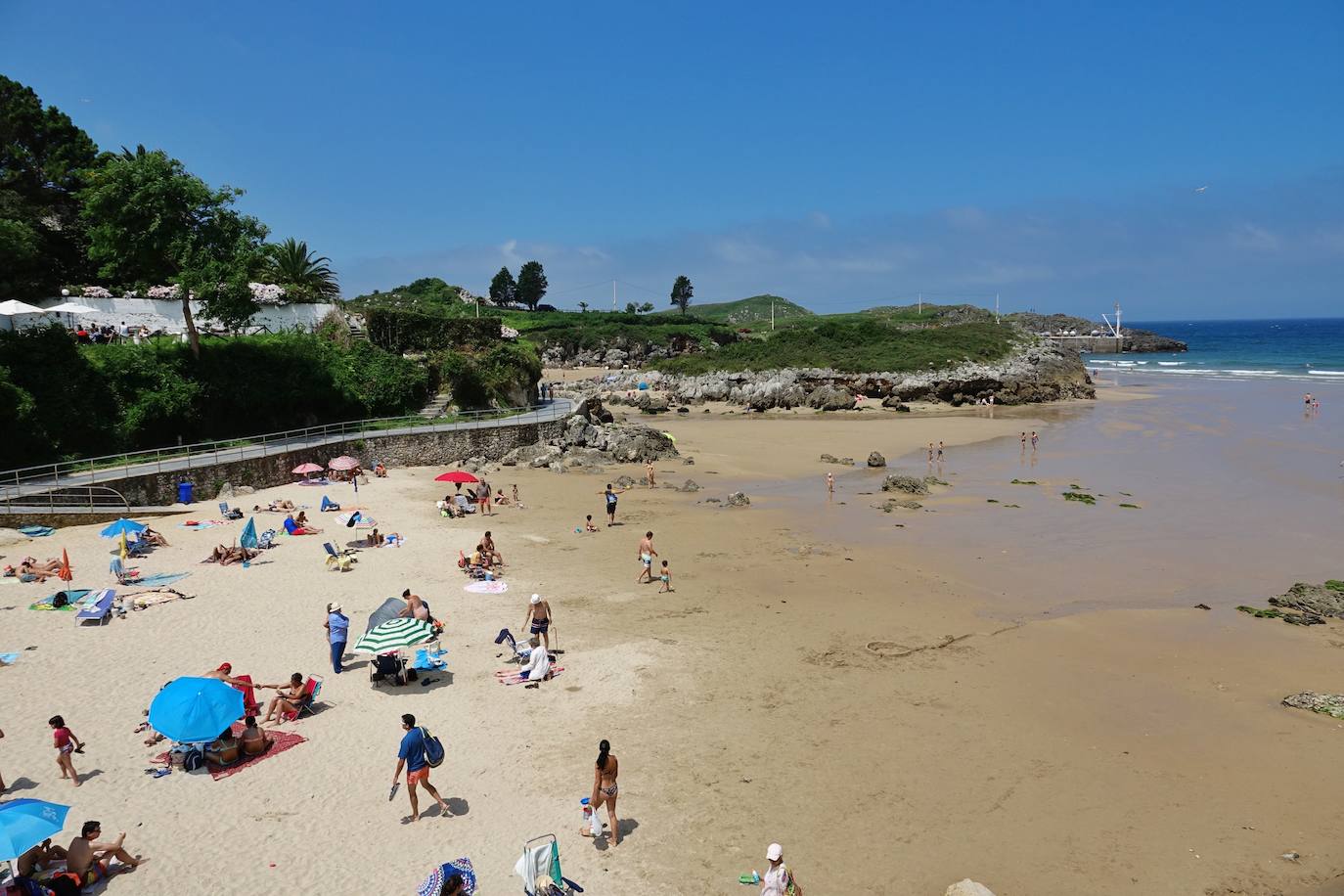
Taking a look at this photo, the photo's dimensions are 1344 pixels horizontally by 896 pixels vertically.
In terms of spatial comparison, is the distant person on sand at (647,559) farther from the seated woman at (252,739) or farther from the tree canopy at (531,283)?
the tree canopy at (531,283)

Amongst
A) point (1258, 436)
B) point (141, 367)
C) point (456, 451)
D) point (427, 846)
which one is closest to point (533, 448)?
point (456, 451)

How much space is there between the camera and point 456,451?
33750mm

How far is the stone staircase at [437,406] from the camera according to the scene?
124 feet

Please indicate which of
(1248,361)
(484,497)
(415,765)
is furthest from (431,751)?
(1248,361)

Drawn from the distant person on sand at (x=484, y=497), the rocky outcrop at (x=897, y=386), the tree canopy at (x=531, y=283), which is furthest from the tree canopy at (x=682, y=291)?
the distant person on sand at (x=484, y=497)

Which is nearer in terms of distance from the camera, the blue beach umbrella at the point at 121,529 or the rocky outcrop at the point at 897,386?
the blue beach umbrella at the point at 121,529

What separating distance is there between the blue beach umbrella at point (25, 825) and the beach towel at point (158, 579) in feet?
33.6

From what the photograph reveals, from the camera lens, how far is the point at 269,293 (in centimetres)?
3772

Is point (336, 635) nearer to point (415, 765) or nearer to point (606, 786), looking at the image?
point (415, 765)

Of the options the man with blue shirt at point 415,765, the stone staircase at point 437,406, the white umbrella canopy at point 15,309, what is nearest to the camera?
the man with blue shirt at point 415,765

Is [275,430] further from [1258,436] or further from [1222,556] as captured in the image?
[1258,436]

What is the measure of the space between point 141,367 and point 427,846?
26.1 meters

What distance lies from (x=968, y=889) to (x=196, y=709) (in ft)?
30.3

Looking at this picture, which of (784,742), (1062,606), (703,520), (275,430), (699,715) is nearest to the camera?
(784,742)
